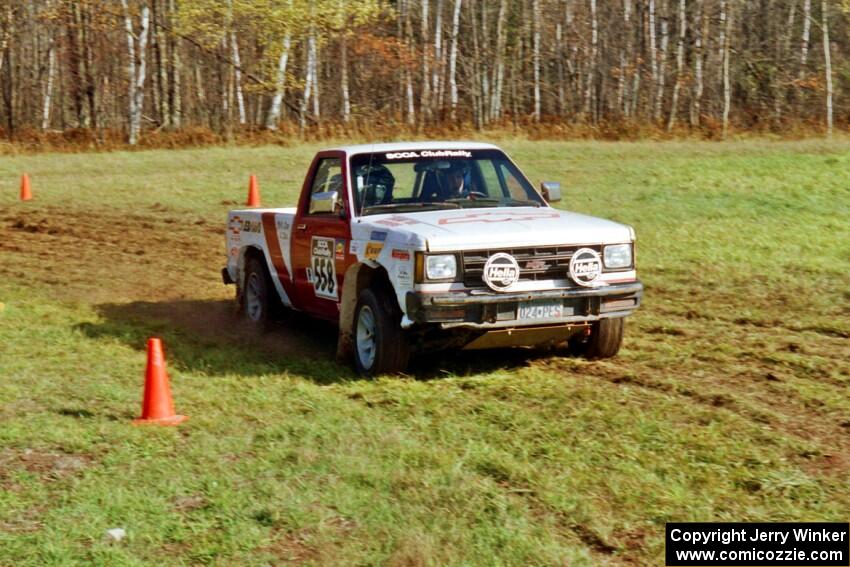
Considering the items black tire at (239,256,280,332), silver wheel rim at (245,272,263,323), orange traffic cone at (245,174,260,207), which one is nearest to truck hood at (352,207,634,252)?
black tire at (239,256,280,332)

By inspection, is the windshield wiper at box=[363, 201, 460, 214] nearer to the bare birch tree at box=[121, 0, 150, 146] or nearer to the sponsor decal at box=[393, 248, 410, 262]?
the sponsor decal at box=[393, 248, 410, 262]

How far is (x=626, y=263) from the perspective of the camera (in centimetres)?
841

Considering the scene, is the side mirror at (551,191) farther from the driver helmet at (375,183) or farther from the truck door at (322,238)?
the truck door at (322,238)

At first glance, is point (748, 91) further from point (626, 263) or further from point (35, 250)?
point (626, 263)

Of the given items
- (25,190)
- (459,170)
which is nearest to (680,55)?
(25,190)

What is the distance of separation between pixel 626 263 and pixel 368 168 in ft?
8.02

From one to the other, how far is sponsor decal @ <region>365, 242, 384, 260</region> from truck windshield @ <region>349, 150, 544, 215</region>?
0.61 metres

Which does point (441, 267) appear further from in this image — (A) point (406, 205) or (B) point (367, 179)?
(B) point (367, 179)

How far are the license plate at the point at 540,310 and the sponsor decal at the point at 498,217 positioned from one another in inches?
31.7

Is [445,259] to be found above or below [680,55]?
below

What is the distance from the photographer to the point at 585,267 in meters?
8.18

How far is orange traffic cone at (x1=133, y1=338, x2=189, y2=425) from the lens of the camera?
7.36 meters

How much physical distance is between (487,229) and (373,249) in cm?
96
